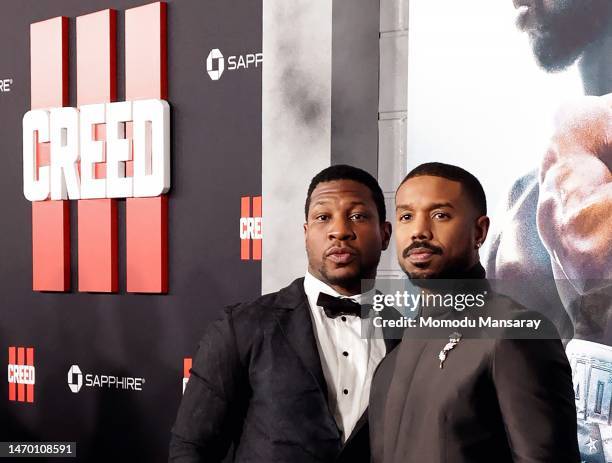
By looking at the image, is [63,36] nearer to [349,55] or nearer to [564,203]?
[349,55]

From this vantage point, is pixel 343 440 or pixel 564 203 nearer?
pixel 343 440

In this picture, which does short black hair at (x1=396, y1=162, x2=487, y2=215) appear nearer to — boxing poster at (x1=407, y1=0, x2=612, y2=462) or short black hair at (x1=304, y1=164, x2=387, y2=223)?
short black hair at (x1=304, y1=164, x2=387, y2=223)

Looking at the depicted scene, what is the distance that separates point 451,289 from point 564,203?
1129 mm

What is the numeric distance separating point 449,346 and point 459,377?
67mm

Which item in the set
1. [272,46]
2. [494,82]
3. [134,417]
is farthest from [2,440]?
[494,82]

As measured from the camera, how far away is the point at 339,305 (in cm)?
195

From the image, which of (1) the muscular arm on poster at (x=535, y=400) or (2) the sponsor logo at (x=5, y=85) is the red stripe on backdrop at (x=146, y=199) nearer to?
(2) the sponsor logo at (x=5, y=85)

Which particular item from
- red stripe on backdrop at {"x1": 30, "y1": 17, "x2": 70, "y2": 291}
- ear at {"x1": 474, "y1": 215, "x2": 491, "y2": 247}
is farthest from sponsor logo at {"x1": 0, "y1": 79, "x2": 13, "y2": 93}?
ear at {"x1": 474, "y1": 215, "x2": 491, "y2": 247}

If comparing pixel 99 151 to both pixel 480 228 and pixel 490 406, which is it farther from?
pixel 490 406

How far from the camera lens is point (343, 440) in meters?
1.88

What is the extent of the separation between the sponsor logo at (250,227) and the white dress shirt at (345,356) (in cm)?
127

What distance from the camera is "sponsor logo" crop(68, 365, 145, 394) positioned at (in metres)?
3.76

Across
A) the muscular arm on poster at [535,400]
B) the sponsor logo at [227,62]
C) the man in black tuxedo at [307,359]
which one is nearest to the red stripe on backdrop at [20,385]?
the sponsor logo at [227,62]

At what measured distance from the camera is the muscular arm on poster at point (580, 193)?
243 cm
